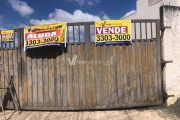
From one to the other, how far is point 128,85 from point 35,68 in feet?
11.1

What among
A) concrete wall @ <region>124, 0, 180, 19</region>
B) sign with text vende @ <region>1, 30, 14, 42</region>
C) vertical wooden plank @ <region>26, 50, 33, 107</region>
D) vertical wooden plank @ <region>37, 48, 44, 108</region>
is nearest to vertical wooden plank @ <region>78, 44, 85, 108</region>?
vertical wooden plank @ <region>37, 48, 44, 108</region>

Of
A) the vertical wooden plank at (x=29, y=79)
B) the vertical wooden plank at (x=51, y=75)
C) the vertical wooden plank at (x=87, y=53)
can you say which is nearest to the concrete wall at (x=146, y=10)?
the vertical wooden plank at (x=87, y=53)

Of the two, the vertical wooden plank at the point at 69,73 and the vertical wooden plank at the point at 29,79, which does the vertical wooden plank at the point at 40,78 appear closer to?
the vertical wooden plank at the point at 29,79

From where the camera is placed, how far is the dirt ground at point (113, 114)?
5.03 meters

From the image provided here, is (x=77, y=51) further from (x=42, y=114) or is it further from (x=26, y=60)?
(x=42, y=114)

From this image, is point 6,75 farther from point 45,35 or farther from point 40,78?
point 45,35

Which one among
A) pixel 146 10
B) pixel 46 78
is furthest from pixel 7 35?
pixel 146 10

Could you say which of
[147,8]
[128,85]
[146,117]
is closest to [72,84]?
[128,85]

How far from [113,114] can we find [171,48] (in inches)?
121

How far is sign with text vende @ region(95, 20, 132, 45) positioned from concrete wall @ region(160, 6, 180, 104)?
1281mm

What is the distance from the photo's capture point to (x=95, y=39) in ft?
18.4

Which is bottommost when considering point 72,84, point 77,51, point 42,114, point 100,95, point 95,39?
point 42,114

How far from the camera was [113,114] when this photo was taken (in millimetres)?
5320

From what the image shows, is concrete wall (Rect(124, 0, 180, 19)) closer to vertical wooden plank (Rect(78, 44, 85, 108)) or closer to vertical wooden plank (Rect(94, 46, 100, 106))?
vertical wooden plank (Rect(94, 46, 100, 106))
